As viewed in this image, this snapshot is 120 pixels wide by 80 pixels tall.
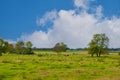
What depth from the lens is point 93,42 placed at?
128 metres

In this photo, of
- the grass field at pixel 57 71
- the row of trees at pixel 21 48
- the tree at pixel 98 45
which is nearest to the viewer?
the grass field at pixel 57 71

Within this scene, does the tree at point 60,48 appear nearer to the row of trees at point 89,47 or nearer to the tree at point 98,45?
the row of trees at point 89,47

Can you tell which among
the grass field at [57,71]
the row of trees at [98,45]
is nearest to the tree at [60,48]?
the row of trees at [98,45]

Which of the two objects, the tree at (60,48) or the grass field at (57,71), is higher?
the tree at (60,48)

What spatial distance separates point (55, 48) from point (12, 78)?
153895 mm

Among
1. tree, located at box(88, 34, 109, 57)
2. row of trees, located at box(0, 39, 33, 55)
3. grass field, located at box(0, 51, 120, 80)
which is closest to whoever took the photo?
grass field, located at box(0, 51, 120, 80)

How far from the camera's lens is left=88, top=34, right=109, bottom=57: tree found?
125 meters

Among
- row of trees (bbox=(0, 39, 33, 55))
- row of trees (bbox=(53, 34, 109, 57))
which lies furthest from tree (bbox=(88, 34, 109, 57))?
row of trees (bbox=(0, 39, 33, 55))

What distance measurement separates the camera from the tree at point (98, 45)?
125m

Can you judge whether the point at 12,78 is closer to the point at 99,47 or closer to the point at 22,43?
the point at 99,47

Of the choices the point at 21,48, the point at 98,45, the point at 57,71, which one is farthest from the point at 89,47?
the point at 57,71

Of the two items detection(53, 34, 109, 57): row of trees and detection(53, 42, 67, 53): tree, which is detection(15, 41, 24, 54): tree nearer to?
detection(53, 42, 67, 53): tree

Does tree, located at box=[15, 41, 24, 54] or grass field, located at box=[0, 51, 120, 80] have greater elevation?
tree, located at box=[15, 41, 24, 54]

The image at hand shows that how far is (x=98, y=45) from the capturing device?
126 m
